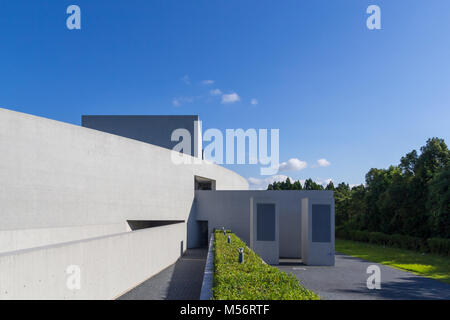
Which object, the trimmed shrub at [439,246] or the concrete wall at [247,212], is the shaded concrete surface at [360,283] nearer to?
the concrete wall at [247,212]

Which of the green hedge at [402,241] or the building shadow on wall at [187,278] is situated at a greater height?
the building shadow on wall at [187,278]

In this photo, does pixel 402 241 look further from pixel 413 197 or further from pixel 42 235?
pixel 42 235

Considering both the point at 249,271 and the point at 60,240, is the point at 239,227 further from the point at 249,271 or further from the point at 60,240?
the point at 249,271

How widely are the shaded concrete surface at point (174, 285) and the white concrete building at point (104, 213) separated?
32 cm

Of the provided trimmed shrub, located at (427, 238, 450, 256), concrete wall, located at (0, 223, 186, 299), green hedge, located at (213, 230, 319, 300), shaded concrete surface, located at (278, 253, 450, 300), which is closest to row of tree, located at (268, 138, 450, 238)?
trimmed shrub, located at (427, 238, 450, 256)

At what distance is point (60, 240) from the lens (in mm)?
11750

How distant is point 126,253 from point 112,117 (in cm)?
1512

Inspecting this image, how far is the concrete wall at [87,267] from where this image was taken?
16.6 feet

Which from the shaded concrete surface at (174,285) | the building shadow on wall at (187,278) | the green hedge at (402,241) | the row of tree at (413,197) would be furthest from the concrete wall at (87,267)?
the row of tree at (413,197)

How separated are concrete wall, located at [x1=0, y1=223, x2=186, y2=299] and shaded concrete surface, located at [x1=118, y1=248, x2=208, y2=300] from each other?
0.96 ft

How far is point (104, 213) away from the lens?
1405 cm

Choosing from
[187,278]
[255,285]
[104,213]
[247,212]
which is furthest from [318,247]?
[255,285]

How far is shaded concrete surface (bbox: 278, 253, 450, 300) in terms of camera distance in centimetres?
1016

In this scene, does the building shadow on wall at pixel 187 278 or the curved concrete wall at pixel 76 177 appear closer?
the building shadow on wall at pixel 187 278
